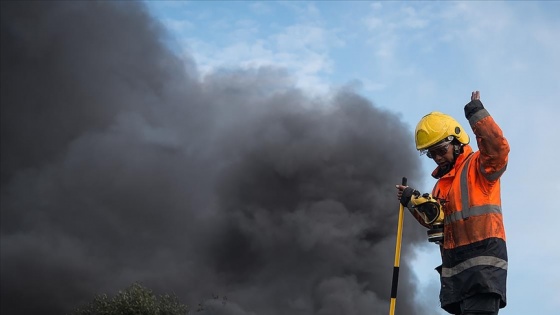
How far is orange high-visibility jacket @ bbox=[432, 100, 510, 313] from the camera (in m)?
7.09

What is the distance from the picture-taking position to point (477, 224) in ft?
23.8

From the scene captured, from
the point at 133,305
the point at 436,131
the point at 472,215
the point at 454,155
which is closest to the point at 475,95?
the point at 436,131

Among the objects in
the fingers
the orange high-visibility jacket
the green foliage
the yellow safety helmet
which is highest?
the green foliage

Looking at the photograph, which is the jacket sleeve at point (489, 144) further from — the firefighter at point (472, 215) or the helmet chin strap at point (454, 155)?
the helmet chin strap at point (454, 155)

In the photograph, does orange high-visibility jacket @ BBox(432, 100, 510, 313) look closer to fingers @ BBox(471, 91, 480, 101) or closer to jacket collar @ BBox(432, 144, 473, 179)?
jacket collar @ BBox(432, 144, 473, 179)

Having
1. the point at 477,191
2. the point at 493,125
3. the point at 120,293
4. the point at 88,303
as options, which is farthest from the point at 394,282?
the point at 88,303

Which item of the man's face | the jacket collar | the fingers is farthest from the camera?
the man's face

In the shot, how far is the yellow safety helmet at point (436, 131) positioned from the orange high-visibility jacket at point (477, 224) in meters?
0.33

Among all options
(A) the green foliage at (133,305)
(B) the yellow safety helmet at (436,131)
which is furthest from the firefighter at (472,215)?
(A) the green foliage at (133,305)

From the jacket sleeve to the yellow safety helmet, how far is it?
48 centimetres

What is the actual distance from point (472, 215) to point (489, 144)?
758 mm

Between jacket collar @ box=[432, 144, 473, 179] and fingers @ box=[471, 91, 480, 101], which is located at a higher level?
fingers @ box=[471, 91, 480, 101]

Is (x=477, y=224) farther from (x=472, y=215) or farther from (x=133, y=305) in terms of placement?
(x=133, y=305)

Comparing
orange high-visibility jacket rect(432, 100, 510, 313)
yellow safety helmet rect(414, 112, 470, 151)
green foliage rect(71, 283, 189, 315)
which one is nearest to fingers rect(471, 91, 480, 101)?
orange high-visibility jacket rect(432, 100, 510, 313)
